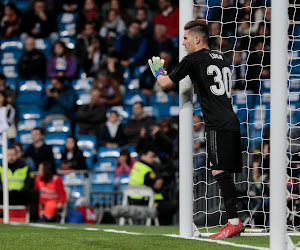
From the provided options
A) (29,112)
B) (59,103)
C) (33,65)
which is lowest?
(29,112)

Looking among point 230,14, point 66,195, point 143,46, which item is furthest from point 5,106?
point 143,46

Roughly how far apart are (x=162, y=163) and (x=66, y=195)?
1.61 m

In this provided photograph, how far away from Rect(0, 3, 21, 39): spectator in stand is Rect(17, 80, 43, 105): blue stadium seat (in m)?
1.79

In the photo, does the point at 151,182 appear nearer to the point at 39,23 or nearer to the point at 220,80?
the point at 220,80

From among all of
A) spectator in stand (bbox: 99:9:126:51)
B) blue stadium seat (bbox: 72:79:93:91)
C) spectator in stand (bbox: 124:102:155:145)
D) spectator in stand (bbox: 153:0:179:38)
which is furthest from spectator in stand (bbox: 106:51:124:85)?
spectator in stand (bbox: 124:102:155:145)

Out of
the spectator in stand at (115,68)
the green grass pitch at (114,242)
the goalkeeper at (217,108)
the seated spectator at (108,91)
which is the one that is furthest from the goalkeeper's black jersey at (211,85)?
the spectator in stand at (115,68)

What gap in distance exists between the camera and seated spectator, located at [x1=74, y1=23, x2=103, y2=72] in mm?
15765

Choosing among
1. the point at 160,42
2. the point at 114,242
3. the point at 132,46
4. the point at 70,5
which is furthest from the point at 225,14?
the point at 70,5

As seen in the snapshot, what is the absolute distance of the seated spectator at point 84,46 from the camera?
51.7 feet

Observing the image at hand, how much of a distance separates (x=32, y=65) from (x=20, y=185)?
15.2 ft

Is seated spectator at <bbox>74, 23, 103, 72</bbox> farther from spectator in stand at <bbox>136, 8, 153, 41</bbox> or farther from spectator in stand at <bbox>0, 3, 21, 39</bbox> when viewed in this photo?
spectator in stand at <bbox>0, 3, 21, 39</bbox>

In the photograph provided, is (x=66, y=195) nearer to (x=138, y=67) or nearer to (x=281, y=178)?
(x=138, y=67)

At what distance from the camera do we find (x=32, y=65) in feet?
52.2

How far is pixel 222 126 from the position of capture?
5.94 metres
